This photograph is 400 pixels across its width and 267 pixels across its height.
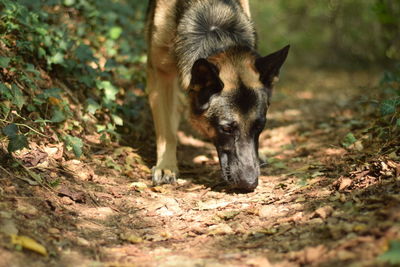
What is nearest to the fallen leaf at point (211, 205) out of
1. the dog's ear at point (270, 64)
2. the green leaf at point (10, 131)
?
the dog's ear at point (270, 64)

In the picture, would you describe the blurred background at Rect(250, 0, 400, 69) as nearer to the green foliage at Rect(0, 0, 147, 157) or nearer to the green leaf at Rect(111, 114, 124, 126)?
the green foliage at Rect(0, 0, 147, 157)

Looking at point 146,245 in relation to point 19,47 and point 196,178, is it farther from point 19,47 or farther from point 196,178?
point 19,47

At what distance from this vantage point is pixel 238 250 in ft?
10.8

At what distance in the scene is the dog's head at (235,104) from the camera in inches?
187

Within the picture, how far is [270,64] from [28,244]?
3159mm

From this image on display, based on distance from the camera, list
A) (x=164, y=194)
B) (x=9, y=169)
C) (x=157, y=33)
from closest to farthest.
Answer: (x=9, y=169)
(x=164, y=194)
(x=157, y=33)

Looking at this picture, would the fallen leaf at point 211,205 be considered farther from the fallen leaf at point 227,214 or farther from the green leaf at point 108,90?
the green leaf at point 108,90

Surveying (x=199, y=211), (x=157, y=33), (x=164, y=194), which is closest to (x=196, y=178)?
Answer: (x=164, y=194)

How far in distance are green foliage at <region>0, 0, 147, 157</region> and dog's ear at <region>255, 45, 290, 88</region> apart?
2.10m

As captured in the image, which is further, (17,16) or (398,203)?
(17,16)

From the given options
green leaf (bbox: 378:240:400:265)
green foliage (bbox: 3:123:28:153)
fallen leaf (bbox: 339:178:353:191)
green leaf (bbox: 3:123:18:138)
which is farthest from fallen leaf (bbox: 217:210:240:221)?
green leaf (bbox: 3:123:18:138)

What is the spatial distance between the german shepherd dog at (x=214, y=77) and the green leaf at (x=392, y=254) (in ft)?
7.29

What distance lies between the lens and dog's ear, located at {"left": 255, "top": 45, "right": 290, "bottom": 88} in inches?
193

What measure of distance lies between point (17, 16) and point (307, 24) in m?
12.0
